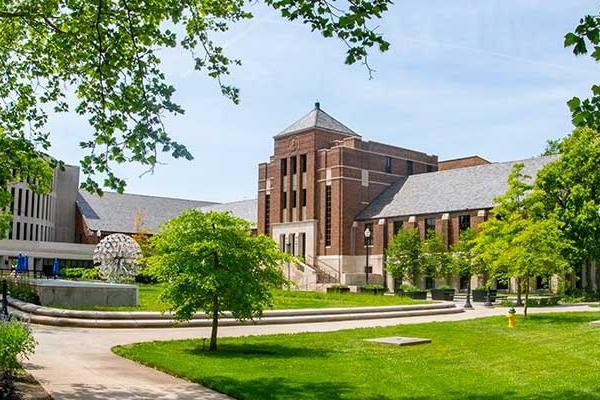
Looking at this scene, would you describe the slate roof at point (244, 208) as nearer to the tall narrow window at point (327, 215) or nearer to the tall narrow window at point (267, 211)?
the tall narrow window at point (267, 211)

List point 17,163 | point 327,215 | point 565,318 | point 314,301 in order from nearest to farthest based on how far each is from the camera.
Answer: point 17,163, point 565,318, point 314,301, point 327,215

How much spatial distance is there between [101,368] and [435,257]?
43.7 meters

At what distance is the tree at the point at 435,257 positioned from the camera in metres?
54.0

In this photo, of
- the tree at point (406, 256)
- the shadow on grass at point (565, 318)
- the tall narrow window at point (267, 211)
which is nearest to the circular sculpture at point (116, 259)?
the shadow on grass at point (565, 318)

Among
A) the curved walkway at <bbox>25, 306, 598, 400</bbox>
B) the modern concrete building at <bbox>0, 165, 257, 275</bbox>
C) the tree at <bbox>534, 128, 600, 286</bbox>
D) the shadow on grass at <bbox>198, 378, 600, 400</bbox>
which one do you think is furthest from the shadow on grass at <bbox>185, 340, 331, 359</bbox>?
the modern concrete building at <bbox>0, 165, 257, 275</bbox>

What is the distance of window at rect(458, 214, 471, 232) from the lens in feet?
181

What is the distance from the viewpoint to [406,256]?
184 feet

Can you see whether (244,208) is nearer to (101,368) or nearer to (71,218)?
(71,218)

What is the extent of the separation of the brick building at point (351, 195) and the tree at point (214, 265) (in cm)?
4166

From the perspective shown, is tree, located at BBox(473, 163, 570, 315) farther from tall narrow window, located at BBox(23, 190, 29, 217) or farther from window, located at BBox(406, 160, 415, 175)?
tall narrow window, located at BBox(23, 190, 29, 217)

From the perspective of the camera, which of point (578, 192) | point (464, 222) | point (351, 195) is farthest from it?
point (351, 195)

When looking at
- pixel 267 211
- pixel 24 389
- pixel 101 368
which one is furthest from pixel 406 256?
pixel 24 389

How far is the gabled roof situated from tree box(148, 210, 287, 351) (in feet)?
166

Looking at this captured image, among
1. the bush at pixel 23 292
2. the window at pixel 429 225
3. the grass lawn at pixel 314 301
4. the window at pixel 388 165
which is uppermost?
the window at pixel 388 165
